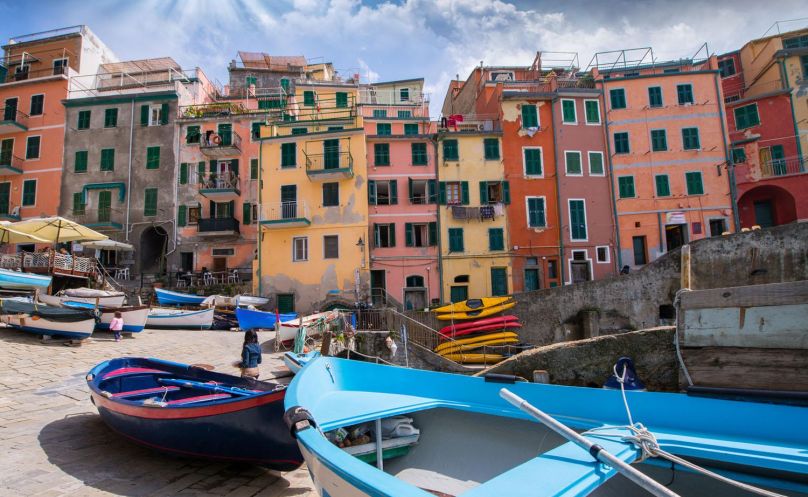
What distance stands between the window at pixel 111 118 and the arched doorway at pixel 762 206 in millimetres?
44207

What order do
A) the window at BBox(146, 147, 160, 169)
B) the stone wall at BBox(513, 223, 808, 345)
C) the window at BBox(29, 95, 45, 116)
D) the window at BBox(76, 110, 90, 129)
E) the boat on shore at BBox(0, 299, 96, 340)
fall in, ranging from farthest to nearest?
the window at BBox(29, 95, 45, 116) → the window at BBox(76, 110, 90, 129) → the window at BBox(146, 147, 160, 169) → the stone wall at BBox(513, 223, 808, 345) → the boat on shore at BBox(0, 299, 96, 340)

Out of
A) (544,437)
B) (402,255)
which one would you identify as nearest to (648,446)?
(544,437)

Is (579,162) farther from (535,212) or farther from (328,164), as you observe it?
(328,164)

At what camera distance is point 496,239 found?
25891mm

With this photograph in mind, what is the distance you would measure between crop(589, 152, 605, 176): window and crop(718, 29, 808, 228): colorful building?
28.9 ft

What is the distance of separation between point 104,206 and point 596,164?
33.6m

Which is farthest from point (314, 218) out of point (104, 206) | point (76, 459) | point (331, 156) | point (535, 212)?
point (76, 459)

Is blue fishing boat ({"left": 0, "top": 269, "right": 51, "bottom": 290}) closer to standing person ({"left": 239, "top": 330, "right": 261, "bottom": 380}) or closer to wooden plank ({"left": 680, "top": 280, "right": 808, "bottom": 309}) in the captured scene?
standing person ({"left": 239, "top": 330, "right": 261, "bottom": 380})

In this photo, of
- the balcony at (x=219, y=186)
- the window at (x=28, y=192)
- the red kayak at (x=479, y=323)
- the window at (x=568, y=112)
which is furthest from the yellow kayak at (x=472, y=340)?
the window at (x=28, y=192)

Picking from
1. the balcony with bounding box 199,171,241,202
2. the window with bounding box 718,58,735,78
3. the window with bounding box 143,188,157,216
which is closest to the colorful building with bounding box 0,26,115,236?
the window with bounding box 143,188,157,216

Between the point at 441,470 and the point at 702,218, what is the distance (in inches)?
1101

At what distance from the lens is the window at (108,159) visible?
1156 inches

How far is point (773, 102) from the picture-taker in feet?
90.0

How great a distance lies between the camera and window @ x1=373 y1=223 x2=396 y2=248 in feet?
84.4
